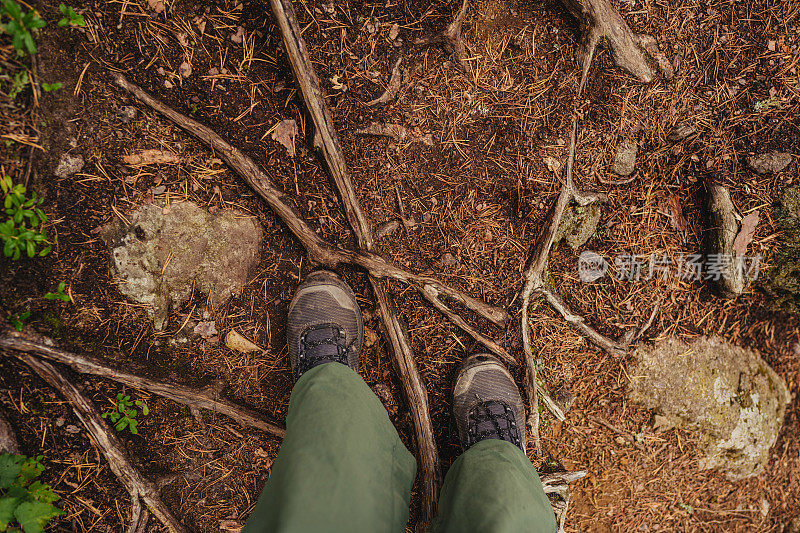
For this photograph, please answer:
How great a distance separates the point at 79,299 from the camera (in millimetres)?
2162

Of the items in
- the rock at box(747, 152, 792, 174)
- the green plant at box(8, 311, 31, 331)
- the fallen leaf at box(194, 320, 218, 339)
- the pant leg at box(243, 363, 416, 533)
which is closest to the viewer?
the pant leg at box(243, 363, 416, 533)

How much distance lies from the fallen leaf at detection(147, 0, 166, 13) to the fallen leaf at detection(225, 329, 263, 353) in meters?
1.87

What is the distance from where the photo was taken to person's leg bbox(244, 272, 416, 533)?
151 centimetres

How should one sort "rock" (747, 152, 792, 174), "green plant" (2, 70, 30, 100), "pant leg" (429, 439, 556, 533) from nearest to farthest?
"pant leg" (429, 439, 556, 533)
"green plant" (2, 70, 30, 100)
"rock" (747, 152, 792, 174)

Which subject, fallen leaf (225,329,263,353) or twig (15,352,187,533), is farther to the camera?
fallen leaf (225,329,263,353)

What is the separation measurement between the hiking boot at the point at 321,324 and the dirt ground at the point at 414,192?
129 millimetres

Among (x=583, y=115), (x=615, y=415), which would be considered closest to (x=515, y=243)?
(x=583, y=115)

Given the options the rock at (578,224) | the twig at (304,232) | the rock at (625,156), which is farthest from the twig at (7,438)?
A: the rock at (625,156)

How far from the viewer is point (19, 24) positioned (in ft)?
5.88

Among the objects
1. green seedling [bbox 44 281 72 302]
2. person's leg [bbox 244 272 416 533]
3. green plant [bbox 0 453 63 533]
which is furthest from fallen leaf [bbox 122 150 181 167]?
green plant [bbox 0 453 63 533]

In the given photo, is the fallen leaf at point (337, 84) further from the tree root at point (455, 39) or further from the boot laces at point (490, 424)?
the boot laces at point (490, 424)

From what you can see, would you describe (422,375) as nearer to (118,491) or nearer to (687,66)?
(118,491)

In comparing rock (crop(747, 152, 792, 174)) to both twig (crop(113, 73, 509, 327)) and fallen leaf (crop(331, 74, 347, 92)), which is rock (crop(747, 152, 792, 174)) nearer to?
twig (crop(113, 73, 509, 327))

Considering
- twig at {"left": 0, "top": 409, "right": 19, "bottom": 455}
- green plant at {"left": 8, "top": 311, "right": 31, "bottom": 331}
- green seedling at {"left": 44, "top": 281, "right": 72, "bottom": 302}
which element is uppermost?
green seedling at {"left": 44, "top": 281, "right": 72, "bottom": 302}
